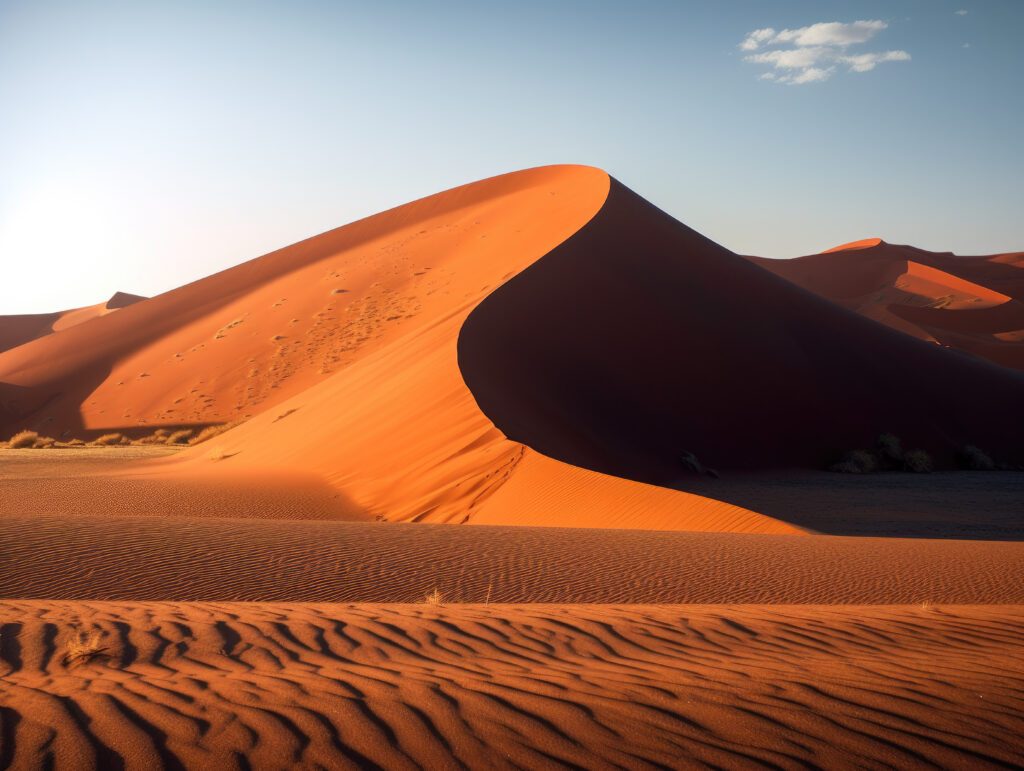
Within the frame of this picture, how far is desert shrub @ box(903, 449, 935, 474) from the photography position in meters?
23.0

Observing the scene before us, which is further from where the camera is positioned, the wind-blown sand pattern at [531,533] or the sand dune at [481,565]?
the sand dune at [481,565]

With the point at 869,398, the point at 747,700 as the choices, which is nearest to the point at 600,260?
the point at 869,398

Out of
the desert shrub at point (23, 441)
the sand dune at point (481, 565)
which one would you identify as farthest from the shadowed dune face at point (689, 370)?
the desert shrub at point (23, 441)

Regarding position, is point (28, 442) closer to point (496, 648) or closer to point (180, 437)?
point (180, 437)

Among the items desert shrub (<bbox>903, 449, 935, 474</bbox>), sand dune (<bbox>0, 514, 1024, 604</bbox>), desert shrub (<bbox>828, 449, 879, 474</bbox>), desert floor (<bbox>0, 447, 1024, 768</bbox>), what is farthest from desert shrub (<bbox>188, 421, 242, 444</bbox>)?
desert shrub (<bbox>903, 449, 935, 474</bbox>)

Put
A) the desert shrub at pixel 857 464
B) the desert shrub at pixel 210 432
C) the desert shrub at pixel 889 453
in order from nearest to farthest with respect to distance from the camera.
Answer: the desert shrub at pixel 857 464 < the desert shrub at pixel 889 453 < the desert shrub at pixel 210 432

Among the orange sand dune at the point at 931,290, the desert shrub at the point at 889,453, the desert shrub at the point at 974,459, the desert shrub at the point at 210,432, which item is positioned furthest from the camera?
the orange sand dune at the point at 931,290

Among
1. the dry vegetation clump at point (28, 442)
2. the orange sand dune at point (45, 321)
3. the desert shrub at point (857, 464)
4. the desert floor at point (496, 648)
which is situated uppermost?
the orange sand dune at point (45, 321)

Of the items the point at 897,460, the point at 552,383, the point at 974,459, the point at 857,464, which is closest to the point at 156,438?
the point at 552,383

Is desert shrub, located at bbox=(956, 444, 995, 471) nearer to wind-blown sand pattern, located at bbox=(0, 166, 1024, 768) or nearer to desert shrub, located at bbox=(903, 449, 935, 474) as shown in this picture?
wind-blown sand pattern, located at bbox=(0, 166, 1024, 768)

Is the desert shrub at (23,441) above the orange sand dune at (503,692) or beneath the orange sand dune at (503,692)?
beneath

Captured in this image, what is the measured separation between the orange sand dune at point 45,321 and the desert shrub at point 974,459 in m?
85.5

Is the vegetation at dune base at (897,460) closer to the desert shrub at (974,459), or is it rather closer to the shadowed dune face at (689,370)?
the desert shrub at (974,459)

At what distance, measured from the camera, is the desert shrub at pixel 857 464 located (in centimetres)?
2236
